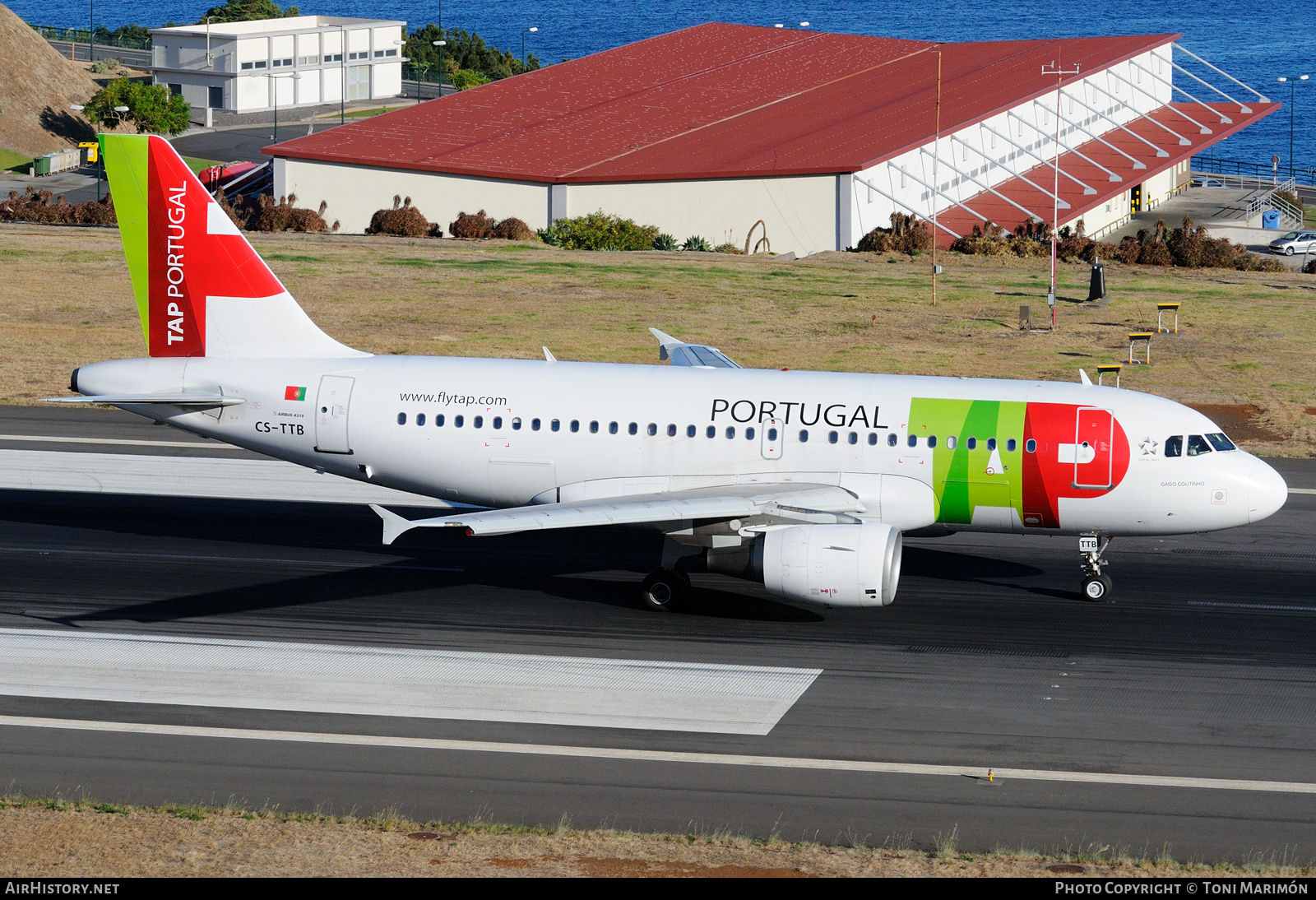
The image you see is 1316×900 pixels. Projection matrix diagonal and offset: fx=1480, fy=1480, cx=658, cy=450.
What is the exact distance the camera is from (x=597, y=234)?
82125mm

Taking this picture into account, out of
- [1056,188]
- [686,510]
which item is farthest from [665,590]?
[1056,188]

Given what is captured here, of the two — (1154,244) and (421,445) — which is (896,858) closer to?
(421,445)

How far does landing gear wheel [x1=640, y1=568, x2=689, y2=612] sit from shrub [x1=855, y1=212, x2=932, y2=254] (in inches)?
2030

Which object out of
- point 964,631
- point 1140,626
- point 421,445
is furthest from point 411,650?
point 1140,626

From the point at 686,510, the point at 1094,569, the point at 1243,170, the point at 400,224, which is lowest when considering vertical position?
the point at 1094,569

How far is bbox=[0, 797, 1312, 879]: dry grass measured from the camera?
730 inches

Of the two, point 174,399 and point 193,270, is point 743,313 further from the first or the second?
point 174,399

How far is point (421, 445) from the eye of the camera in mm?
31281

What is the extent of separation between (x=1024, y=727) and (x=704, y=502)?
289 inches

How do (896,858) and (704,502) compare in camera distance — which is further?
(704,502)

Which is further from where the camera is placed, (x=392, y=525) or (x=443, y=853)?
(x=392, y=525)

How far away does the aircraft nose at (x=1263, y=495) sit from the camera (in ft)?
96.7

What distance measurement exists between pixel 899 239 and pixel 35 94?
4465 inches

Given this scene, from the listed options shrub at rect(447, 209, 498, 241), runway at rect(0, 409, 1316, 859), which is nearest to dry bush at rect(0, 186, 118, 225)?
shrub at rect(447, 209, 498, 241)
